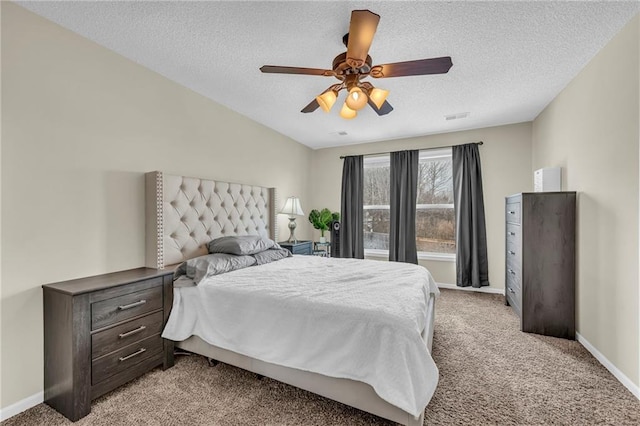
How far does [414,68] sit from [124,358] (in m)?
2.86

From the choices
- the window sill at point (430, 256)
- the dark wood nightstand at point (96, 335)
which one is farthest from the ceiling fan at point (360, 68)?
the window sill at point (430, 256)

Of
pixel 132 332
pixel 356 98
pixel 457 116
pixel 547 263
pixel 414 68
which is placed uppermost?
pixel 457 116

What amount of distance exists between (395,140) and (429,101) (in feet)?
5.43

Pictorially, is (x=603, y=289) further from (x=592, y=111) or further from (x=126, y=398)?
(x=126, y=398)

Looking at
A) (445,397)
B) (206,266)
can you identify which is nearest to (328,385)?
(445,397)

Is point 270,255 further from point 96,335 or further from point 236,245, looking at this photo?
point 96,335

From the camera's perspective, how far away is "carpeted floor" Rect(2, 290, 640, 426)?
5.58ft

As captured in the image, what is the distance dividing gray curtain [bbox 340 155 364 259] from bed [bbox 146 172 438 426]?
6.48ft

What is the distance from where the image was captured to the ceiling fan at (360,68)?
1570 millimetres

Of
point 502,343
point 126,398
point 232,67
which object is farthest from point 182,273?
point 502,343

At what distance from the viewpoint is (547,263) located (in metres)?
2.88

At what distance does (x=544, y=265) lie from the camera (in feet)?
9.48

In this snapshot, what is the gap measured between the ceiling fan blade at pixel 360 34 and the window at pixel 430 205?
331 cm

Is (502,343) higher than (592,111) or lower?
lower
